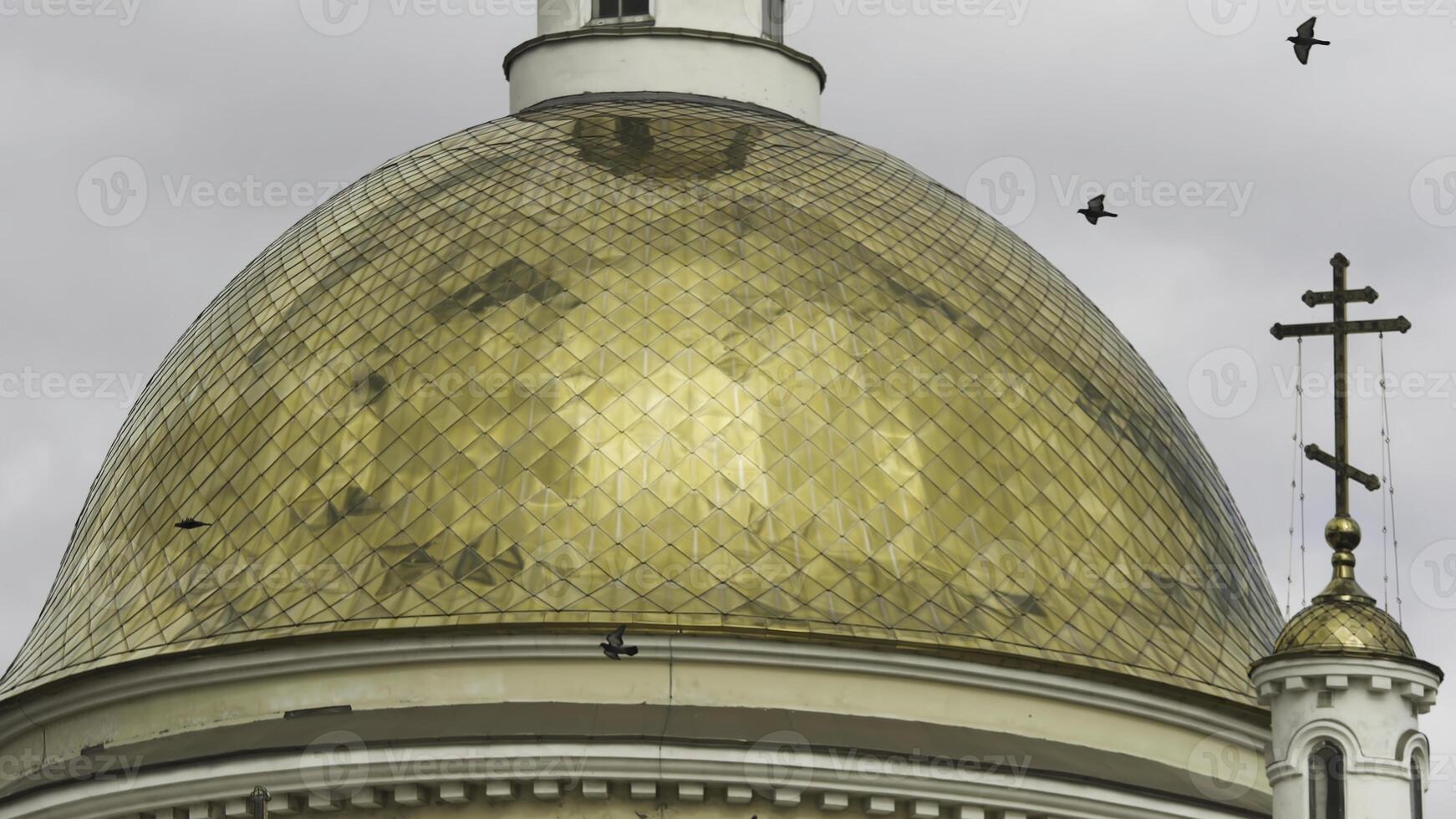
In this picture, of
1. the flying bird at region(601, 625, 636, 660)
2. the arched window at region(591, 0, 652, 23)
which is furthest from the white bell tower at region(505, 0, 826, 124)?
the flying bird at region(601, 625, 636, 660)

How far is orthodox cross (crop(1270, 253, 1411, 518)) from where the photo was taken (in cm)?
3412

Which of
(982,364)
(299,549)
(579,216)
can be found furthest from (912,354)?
(299,549)

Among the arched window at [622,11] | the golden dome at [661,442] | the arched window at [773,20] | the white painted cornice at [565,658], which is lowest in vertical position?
the white painted cornice at [565,658]

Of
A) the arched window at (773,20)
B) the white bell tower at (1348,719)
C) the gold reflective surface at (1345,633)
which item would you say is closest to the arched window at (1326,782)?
the white bell tower at (1348,719)

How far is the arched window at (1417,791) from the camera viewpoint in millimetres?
33500

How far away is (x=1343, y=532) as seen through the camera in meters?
34.2

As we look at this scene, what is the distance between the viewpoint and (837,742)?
3516 cm

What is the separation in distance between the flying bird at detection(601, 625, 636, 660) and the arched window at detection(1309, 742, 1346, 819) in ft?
18.2

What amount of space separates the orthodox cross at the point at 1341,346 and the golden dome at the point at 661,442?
11.0 feet

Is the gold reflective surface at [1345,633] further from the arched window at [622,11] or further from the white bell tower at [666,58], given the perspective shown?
the arched window at [622,11]

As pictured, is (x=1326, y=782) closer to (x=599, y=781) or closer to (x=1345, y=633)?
(x=1345, y=633)

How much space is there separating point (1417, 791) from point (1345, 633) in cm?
138

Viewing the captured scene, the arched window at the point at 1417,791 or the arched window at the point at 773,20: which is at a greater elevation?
the arched window at the point at 773,20

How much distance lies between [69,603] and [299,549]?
3.06 metres
